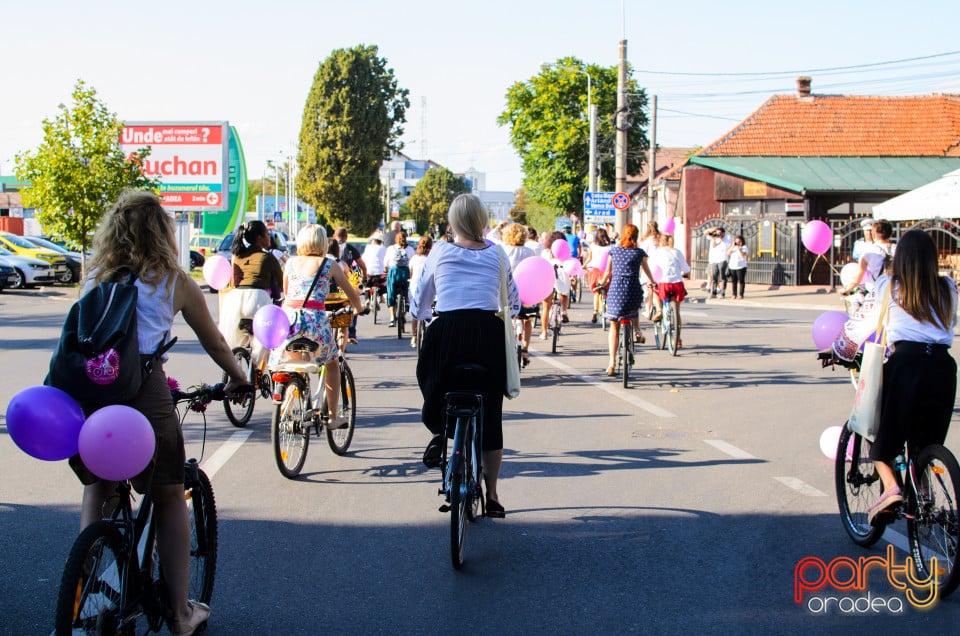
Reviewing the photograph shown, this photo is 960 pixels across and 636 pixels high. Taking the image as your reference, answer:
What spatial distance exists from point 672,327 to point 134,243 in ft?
40.7

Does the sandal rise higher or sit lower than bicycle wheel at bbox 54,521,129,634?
lower

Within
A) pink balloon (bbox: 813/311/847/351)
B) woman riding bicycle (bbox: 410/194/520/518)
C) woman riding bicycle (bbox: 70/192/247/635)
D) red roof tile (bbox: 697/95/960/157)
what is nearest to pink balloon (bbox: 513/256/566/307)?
pink balloon (bbox: 813/311/847/351)

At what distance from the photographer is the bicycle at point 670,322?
48.8ft

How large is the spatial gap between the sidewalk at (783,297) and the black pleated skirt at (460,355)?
2056 centimetres

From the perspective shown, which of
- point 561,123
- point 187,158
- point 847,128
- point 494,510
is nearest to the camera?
point 494,510

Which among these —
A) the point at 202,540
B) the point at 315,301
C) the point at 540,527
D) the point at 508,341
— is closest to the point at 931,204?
the point at 315,301

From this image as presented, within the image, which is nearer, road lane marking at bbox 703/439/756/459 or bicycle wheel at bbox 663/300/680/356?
road lane marking at bbox 703/439/756/459

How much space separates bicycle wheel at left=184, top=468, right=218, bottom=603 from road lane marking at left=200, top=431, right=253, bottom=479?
2.83 meters

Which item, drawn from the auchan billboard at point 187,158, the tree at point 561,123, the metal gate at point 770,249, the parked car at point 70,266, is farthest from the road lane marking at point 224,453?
the tree at point 561,123

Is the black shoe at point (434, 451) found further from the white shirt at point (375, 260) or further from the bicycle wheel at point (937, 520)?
the white shirt at point (375, 260)

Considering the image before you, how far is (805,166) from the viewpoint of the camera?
38.9m

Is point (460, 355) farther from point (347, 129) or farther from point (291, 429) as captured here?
point (347, 129)

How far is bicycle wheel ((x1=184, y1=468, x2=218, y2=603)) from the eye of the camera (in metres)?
4.22

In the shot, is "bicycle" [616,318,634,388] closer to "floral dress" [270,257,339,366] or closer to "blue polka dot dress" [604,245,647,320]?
"blue polka dot dress" [604,245,647,320]
